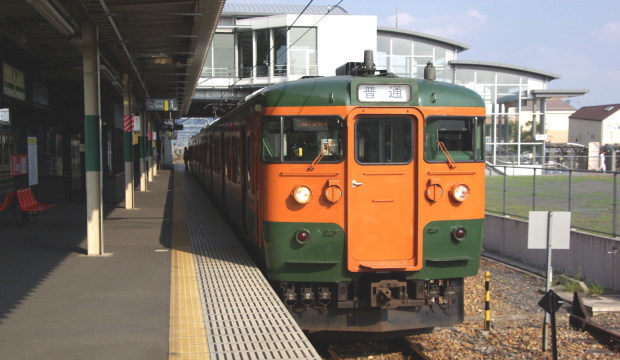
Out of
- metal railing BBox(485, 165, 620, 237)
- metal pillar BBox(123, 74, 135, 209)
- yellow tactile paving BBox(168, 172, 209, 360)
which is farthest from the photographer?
metal pillar BBox(123, 74, 135, 209)

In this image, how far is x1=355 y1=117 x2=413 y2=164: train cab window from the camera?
691 cm

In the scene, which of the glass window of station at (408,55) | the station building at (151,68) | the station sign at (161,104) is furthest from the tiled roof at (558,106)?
the station sign at (161,104)

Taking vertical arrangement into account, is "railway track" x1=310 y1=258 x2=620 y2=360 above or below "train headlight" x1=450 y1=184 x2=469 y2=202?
below

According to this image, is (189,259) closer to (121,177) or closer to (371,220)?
(371,220)

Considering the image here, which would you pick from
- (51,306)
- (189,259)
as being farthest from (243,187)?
(51,306)

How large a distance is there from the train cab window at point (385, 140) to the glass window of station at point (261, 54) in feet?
93.4

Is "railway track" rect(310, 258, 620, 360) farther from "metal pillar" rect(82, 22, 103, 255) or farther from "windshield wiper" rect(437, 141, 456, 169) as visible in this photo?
"metal pillar" rect(82, 22, 103, 255)

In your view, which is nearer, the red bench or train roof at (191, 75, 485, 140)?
train roof at (191, 75, 485, 140)

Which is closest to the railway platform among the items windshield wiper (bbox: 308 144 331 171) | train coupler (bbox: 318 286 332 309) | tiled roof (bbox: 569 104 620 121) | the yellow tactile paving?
the yellow tactile paving

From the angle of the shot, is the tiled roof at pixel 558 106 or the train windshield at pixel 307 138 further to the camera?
the tiled roof at pixel 558 106

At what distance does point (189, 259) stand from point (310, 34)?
94.1 ft

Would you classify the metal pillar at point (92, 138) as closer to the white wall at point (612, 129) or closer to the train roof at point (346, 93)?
the train roof at point (346, 93)

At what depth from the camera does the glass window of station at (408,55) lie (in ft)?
133

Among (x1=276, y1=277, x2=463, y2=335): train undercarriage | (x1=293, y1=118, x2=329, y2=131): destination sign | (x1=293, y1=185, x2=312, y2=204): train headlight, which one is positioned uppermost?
(x1=293, y1=118, x2=329, y2=131): destination sign
